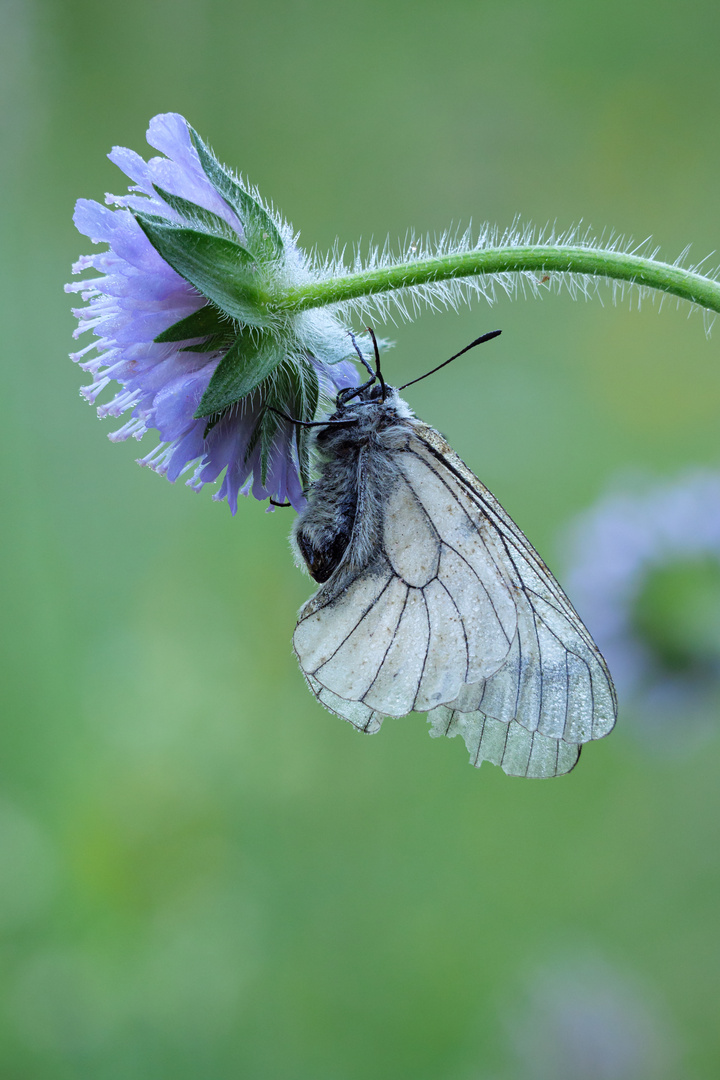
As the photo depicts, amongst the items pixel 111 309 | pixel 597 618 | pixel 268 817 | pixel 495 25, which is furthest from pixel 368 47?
pixel 111 309

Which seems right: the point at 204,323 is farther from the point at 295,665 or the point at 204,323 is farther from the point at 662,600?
the point at 295,665

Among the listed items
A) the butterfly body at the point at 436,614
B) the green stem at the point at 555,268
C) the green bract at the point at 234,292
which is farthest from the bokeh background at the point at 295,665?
the green stem at the point at 555,268

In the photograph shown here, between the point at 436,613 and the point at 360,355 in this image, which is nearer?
the point at 436,613

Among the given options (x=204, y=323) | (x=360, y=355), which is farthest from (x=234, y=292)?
(x=360, y=355)

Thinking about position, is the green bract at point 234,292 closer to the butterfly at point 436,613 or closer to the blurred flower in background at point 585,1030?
the butterfly at point 436,613

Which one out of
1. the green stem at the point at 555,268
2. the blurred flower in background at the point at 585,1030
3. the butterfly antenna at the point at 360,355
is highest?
the butterfly antenna at the point at 360,355

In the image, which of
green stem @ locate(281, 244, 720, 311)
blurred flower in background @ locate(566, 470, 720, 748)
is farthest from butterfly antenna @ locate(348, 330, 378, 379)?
blurred flower in background @ locate(566, 470, 720, 748)
